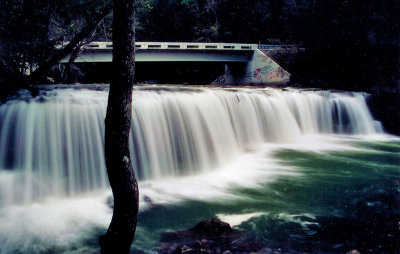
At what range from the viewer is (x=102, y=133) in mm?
9641

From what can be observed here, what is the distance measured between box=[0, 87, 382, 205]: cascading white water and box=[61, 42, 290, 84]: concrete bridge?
1369 centimetres

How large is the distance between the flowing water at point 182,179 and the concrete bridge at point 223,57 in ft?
49.5

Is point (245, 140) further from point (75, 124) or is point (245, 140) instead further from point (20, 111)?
point (20, 111)

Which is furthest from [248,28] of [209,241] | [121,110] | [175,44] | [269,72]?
[121,110]

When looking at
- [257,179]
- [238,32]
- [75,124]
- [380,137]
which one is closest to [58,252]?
[75,124]

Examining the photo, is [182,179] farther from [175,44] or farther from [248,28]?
[248,28]

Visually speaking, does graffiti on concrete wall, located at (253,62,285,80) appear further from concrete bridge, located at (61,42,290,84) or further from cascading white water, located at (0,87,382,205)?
cascading white water, located at (0,87,382,205)

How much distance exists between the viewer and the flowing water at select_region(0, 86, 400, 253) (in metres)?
6.66

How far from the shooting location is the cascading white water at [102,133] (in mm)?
8398

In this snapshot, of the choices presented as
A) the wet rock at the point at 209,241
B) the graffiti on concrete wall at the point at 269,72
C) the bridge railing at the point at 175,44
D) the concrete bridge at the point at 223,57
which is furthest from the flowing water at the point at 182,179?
the graffiti on concrete wall at the point at 269,72

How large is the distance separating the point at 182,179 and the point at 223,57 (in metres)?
23.8

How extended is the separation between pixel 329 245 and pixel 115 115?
394 cm

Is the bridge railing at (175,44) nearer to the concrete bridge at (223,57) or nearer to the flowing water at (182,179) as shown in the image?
the concrete bridge at (223,57)

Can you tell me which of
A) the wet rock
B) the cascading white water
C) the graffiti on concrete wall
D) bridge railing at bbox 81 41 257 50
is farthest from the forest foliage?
the wet rock
